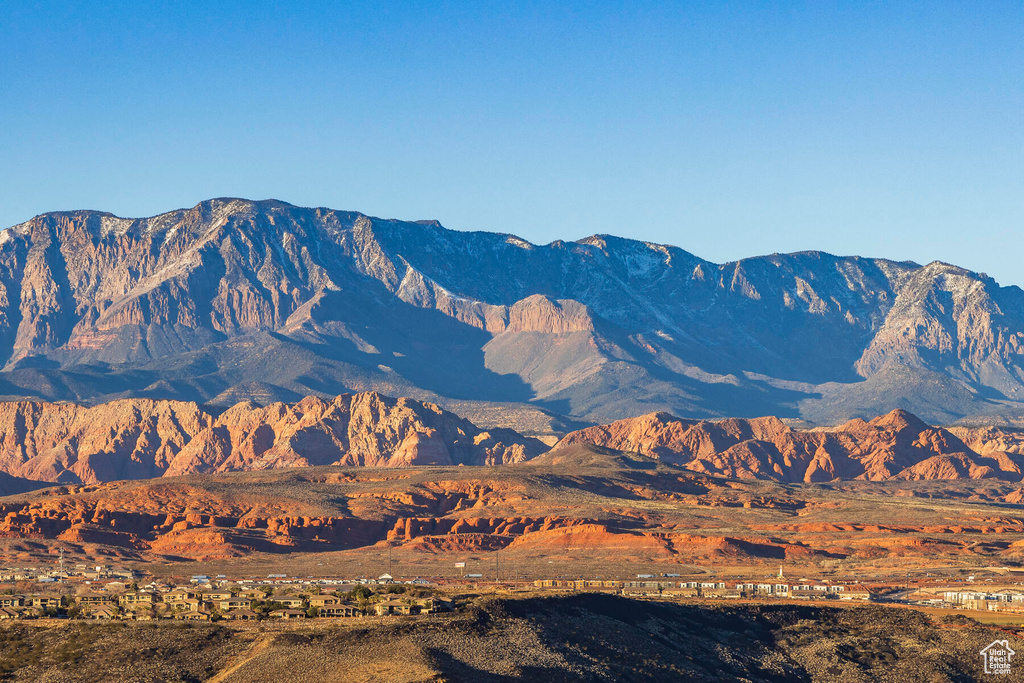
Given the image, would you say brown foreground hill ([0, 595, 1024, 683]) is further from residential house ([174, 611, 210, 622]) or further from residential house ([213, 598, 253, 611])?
residential house ([213, 598, 253, 611])

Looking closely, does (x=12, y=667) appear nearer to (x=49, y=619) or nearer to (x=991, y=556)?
(x=49, y=619)

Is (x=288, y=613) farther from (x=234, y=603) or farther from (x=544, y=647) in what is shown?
(x=544, y=647)

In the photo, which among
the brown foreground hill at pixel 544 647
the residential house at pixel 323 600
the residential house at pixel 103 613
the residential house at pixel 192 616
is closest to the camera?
the brown foreground hill at pixel 544 647

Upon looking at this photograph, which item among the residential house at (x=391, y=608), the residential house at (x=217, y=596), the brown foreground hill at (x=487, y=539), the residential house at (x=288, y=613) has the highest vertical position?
the residential house at (x=391, y=608)

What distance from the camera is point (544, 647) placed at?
91.9 metres

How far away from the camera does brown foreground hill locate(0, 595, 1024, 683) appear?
8419 centimetres

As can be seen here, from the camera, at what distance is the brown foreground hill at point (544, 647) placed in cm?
8419

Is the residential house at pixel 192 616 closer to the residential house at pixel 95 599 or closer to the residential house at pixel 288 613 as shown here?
the residential house at pixel 288 613

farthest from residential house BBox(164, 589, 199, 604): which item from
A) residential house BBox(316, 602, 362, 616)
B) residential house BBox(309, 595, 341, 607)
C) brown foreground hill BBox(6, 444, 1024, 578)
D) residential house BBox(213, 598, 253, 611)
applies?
brown foreground hill BBox(6, 444, 1024, 578)

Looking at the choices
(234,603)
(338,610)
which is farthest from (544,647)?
(234,603)

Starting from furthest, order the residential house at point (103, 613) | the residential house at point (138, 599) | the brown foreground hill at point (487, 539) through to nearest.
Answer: the brown foreground hill at point (487, 539), the residential house at point (138, 599), the residential house at point (103, 613)

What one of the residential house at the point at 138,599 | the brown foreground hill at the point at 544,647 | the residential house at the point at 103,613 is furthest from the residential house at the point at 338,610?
the residential house at the point at 138,599

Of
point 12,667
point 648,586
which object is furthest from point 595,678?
point 648,586

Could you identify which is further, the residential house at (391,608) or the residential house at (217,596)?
the residential house at (217,596)
